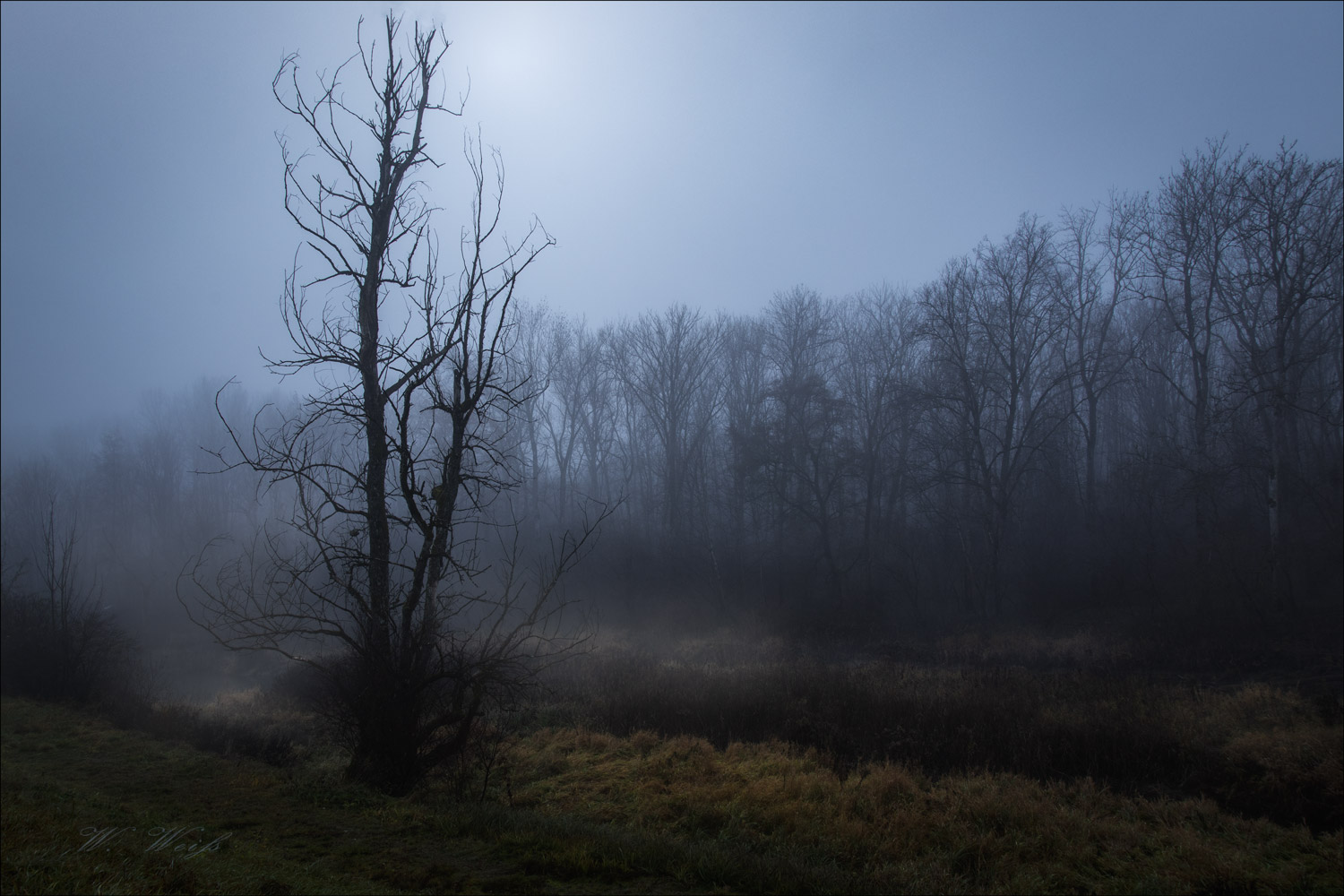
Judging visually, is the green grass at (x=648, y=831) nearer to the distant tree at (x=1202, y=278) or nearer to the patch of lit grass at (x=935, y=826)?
the patch of lit grass at (x=935, y=826)

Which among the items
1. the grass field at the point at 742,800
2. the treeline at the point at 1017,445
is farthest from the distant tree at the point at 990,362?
the grass field at the point at 742,800

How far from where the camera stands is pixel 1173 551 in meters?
25.4

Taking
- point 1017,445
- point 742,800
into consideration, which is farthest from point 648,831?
point 1017,445

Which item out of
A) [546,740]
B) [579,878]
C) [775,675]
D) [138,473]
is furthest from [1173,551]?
[138,473]

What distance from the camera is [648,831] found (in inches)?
281

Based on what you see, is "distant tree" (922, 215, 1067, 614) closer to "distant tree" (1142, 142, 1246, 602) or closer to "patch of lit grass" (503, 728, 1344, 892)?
"distant tree" (1142, 142, 1246, 602)

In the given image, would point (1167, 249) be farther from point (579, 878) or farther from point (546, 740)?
point (579, 878)

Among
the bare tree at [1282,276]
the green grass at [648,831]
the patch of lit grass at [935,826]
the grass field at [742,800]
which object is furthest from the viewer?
the bare tree at [1282,276]

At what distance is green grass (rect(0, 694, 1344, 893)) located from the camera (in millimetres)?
5488

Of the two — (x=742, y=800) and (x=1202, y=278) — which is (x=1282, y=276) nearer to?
(x=1202, y=278)

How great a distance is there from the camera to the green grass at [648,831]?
549 cm

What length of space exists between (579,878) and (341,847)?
216 centimetres

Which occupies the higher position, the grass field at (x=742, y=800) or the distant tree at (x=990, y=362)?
the distant tree at (x=990, y=362)

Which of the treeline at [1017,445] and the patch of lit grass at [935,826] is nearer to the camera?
the patch of lit grass at [935,826]
